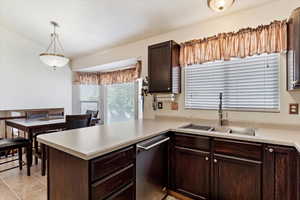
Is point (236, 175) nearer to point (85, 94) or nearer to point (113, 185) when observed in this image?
point (113, 185)

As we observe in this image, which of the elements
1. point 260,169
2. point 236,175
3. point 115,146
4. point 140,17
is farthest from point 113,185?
point 140,17

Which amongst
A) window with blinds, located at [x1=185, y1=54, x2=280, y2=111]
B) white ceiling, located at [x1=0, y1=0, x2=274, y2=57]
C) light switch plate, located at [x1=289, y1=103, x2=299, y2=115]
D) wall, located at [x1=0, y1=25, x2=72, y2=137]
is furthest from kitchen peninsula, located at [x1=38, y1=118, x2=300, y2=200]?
wall, located at [x1=0, y1=25, x2=72, y2=137]

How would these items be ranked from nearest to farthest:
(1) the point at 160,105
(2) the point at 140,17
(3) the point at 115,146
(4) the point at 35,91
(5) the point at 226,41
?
(3) the point at 115,146 → (5) the point at 226,41 → (2) the point at 140,17 → (1) the point at 160,105 → (4) the point at 35,91

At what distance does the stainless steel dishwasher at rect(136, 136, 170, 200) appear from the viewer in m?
1.58

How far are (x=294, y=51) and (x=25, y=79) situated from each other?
5036 millimetres

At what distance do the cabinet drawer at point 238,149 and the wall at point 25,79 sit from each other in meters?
4.31

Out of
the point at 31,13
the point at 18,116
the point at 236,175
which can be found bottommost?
the point at 236,175

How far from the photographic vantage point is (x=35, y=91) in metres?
4.12

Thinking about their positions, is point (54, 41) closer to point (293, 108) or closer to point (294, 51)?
point (294, 51)

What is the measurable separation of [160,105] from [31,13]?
2865 mm

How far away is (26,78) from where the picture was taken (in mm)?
3963

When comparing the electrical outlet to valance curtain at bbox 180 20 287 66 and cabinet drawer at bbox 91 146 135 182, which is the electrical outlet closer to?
valance curtain at bbox 180 20 287 66

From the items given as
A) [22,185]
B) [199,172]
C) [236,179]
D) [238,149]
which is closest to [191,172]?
[199,172]

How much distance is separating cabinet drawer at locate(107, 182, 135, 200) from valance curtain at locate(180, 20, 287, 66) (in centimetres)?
188
